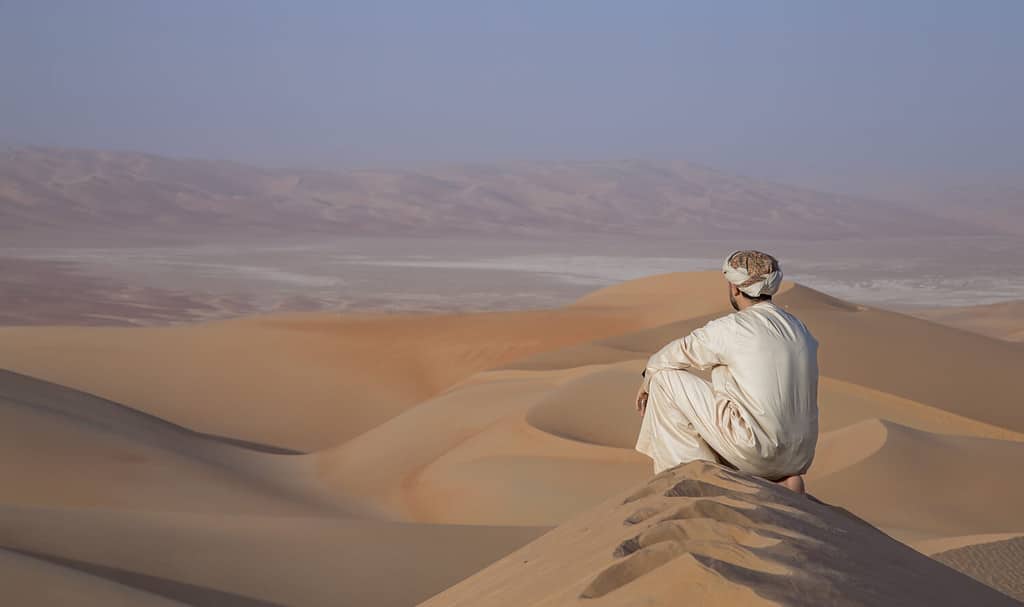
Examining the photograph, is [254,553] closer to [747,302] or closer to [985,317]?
[747,302]

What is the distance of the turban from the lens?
4.54 m

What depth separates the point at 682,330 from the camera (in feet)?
53.0

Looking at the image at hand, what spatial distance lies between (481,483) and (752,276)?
5089 mm

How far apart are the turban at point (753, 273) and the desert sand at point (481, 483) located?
785 mm

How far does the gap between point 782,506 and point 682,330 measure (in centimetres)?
1242

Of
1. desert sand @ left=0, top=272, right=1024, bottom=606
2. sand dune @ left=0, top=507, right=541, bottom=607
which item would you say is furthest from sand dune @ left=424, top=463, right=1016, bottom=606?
sand dune @ left=0, top=507, right=541, bottom=607

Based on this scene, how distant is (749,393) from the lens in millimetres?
4355

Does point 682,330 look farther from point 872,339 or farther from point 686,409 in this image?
point 686,409

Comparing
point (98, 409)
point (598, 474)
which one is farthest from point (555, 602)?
point (98, 409)

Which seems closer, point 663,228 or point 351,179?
point 663,228

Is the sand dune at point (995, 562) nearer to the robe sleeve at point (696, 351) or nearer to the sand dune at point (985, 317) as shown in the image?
the robe sleeve at point (696, 351)

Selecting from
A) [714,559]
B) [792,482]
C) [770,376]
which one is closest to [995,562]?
[792,482]

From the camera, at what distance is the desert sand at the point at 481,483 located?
11.6ft

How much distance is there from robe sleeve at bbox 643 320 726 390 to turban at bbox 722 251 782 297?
0.67 feet
